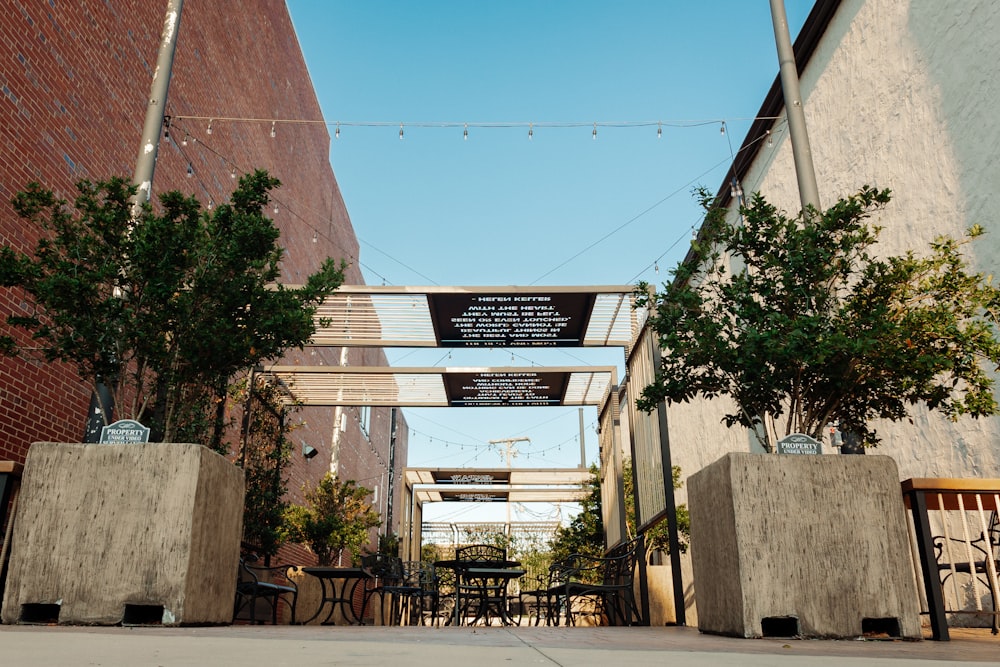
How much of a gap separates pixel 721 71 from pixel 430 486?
36.3 feet

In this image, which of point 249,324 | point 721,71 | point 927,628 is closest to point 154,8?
point 249,324

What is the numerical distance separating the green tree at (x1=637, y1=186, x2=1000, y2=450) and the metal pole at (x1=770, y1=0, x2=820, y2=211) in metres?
0.56

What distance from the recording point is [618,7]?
10.8 m

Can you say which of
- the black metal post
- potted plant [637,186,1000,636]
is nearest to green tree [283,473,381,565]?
potted plant [637,186,1000,636]

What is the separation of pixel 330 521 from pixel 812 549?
352 inches

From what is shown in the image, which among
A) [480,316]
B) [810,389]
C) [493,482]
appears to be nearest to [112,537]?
[810,389]

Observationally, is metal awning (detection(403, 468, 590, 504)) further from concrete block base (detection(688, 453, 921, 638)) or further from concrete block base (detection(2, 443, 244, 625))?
concrete block base (detection(2, 443, 244, 625))

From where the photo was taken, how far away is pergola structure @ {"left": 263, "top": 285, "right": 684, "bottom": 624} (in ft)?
24.2

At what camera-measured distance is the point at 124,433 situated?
14.1 ft

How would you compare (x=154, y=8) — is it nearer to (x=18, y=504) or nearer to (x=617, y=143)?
(x=617, y=143)

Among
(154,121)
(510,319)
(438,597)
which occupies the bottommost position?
(438,597)

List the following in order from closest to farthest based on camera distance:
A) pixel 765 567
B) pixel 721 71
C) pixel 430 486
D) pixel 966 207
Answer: pixel 765 567 < pixel 966 207 < pixel 721 71 < pixel 430 486

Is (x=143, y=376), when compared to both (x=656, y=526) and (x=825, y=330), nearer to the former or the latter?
(x=825, y=330)

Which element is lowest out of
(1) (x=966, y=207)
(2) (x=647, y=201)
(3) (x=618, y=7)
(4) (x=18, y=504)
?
(4) (x=18, y=504)
